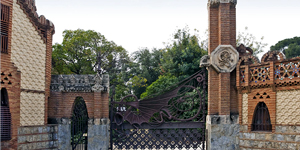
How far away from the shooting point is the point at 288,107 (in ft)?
27.6

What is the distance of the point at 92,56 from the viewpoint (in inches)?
1066

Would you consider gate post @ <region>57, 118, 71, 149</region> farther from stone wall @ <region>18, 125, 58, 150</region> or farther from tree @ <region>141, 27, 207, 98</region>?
tree @ <region>141, 27, 207, 98</region>

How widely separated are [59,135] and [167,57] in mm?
17349

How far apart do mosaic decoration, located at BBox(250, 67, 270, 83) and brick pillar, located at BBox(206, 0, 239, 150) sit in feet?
2.25

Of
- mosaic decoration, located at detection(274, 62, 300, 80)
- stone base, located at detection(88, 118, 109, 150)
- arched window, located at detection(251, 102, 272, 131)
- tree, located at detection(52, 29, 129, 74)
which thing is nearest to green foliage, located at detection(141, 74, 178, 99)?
tree, located at detection(52, 29, 129, 74)

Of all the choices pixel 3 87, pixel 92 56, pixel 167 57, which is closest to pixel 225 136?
pixel 3 87

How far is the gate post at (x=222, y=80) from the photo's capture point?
962cm

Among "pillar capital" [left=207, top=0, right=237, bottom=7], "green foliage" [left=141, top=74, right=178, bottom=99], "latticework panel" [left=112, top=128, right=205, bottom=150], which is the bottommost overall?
"latticework panel" [left=112, top=128, right=205, bottom=150]

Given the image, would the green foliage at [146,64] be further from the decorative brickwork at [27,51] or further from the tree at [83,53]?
the decorative brickwork at [27,51]

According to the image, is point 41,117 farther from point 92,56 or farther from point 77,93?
point 92,56

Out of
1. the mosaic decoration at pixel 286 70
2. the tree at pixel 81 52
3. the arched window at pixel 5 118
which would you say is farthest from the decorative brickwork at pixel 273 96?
the tree at pixel 81 52

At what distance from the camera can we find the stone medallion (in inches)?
384

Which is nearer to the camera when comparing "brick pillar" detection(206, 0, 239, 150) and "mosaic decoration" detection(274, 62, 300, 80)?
"mosaic decoration" detection(274, 62, 300, 80)

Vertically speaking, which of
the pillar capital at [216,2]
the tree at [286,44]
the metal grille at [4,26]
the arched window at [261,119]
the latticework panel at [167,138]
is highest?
the tree at [286,44]
